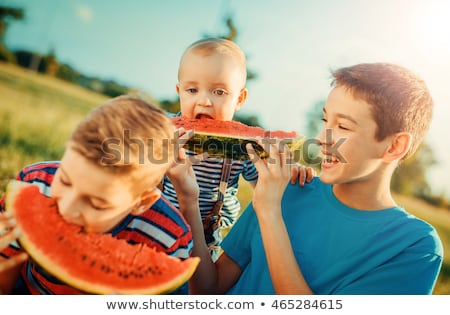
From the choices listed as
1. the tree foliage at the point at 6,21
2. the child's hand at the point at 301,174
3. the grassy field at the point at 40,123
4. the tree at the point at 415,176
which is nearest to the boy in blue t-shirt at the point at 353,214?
the child's hand at the point at 301,174

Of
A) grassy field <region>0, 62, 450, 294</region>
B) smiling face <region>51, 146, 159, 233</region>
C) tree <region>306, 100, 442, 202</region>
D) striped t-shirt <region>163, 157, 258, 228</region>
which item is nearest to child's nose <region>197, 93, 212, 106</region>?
striped t-shirt <region>163, 157, 258, 228</region>

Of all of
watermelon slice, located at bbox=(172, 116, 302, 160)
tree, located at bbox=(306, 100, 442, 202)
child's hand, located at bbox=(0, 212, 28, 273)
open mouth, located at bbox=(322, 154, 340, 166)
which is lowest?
tree, located at bbox=(306, 100, 442, 202)

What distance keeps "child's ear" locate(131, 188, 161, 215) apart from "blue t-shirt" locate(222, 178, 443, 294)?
583mm

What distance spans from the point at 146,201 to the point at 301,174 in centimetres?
78

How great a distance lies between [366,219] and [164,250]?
832 mm

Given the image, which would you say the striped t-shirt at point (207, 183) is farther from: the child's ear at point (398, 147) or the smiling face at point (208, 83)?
the child's ear at point (398, 147)

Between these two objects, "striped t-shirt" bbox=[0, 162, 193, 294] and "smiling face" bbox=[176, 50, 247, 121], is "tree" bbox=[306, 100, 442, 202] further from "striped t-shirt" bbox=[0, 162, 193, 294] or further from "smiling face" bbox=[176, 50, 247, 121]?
"striped t-shirt" bbox=[0, 162, 193, 294]

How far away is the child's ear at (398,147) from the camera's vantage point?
5.84 ft

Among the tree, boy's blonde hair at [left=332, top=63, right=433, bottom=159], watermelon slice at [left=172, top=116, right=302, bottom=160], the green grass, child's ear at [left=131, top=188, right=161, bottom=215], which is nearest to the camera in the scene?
child's ear at [left=131, top=188, right=161, bottom=215]

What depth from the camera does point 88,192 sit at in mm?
1381

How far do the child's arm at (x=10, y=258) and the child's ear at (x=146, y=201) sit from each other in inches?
15.4

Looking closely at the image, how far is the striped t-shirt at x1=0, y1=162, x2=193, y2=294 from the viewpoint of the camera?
155 cm

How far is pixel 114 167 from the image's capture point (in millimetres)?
1397
